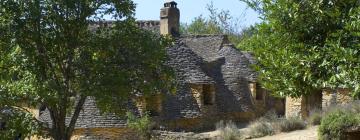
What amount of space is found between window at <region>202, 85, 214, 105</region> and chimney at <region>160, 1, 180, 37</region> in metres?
3.70

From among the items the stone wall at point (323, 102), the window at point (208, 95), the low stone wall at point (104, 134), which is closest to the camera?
the low stone wall at point (104, 134)

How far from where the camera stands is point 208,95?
30469 mm

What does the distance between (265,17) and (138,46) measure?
3.42 metres

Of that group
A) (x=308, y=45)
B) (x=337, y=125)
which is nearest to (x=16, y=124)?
(x=308, y=45)

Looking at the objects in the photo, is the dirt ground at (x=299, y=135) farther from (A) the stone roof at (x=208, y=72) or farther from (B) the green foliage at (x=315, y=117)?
(A) the stone roof at (x=208, y=72)

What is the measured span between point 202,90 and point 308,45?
19.7 m

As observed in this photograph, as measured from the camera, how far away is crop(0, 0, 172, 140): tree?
12.5 metres

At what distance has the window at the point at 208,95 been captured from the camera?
1192 inches

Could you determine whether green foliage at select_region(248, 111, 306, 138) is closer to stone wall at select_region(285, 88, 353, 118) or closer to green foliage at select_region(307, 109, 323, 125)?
green foliage at select_region(307, 109, 323, 125)

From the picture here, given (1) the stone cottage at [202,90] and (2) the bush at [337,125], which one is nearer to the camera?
(2) the bush at [337,125]

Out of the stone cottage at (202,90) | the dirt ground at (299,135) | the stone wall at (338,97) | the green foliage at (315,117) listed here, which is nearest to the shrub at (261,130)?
the dirt ground at (299,135)

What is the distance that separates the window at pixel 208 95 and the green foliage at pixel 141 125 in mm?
5871

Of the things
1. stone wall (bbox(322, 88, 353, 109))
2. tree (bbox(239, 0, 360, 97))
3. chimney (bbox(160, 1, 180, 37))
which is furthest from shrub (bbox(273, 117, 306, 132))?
tree (bbox(239, 0, 360, 97))

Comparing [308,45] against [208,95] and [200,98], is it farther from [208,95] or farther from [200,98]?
[208,95]
